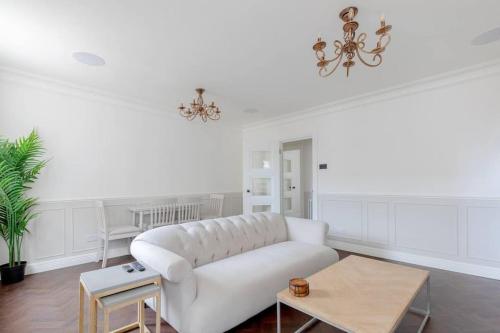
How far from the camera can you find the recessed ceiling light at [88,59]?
261 centimetres

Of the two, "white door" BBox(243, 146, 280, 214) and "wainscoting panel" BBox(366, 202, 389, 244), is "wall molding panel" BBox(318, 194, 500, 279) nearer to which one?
"wainscoting panel" BBox(366, 202, 389, 244)

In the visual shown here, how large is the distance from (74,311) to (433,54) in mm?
4390

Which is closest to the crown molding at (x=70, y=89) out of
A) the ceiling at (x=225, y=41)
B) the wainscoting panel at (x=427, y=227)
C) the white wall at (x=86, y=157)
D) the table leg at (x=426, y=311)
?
the white wall at (x=86, y=157)

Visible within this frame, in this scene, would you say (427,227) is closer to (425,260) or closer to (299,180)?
(425,260)

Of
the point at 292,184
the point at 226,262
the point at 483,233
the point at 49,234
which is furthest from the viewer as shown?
the point at 292,184

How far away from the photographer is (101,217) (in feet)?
11.2

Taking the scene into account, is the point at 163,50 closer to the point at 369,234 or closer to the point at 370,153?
the point at 370,153

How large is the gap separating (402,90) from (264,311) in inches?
135

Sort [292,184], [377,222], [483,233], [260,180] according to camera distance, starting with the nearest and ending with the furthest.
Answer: [483,233]
[377,222]
[260,180]
[292,184]

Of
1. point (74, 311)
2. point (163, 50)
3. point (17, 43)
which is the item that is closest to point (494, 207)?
point (163, 50)

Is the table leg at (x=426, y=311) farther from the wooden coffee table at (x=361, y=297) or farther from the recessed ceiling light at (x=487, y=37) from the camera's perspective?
the recessed ceiling light at (x=487, y=37)

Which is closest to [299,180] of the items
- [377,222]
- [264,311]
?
[377,222]

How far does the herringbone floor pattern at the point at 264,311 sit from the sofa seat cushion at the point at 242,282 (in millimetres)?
252

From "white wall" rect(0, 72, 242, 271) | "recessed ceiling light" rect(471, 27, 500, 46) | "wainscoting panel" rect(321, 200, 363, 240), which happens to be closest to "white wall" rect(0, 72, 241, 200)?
"white wall" rect(0, 72, 242, 271)
